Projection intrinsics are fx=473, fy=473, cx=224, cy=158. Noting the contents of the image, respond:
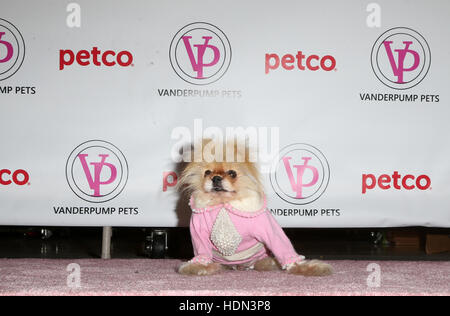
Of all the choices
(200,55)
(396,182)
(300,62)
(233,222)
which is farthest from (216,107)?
(396,182)

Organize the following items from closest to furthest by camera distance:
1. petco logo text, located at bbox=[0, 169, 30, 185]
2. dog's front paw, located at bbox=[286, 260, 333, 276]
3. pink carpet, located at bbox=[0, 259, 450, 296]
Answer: pink carpet, located at bbox=[0, 259, 450, 296]
dog's front paw, located at bbox=[286, 260, 333, 276]
petco logo text, located at bbox=[0, 169, 30, 185]

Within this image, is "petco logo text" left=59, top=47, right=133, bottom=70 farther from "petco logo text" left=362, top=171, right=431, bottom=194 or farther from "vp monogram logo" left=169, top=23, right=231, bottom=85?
"petco logo text" left=362, top=171, right=431, bottom=194

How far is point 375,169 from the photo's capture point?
82.5 inches

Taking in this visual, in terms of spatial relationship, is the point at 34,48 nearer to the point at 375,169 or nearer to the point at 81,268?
the point at 81,268

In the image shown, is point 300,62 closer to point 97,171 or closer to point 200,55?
point 200,55

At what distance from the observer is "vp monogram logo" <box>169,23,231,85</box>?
2.10m

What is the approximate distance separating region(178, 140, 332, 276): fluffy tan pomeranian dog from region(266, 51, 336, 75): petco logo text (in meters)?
0.65

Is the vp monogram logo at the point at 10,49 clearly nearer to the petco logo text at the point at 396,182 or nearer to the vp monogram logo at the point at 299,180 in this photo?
the vp monogram logo at the point at 299,180

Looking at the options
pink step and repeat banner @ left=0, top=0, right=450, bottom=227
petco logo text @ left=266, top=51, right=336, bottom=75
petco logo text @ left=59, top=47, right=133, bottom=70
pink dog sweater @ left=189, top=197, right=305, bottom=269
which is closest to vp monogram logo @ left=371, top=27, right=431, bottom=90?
pink step and repeat banner @ left=0, top=0, right=450, bottom=227

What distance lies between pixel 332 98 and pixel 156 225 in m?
0.96

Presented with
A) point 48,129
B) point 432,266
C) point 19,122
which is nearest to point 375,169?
point 432,266
